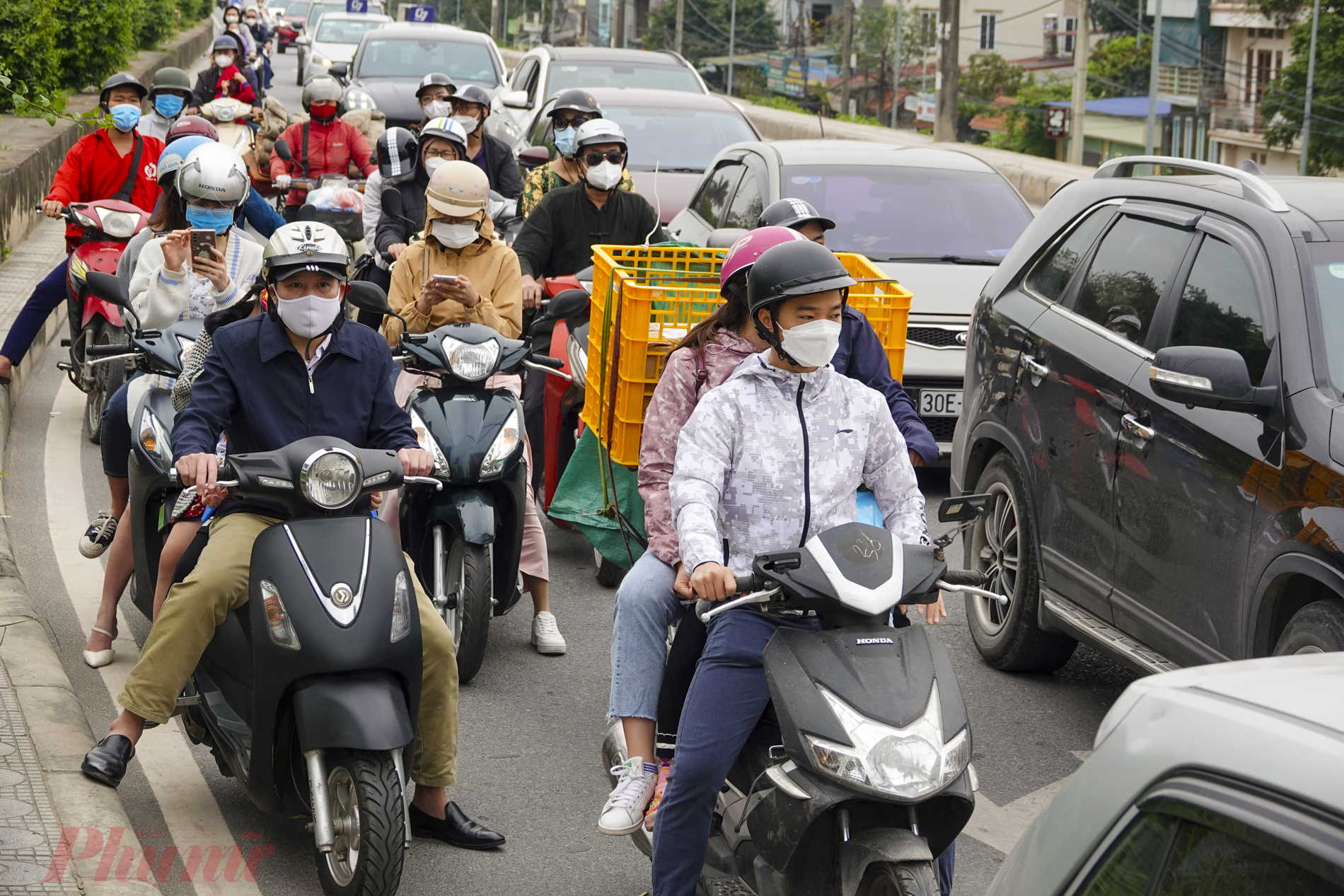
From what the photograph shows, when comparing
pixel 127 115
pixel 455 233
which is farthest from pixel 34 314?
pixel 455 233

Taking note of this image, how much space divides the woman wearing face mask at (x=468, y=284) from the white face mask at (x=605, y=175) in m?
1.67

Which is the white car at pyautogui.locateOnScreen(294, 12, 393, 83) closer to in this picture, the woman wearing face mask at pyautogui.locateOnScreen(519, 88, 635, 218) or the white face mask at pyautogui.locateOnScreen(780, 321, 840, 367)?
the woman wearing face mask at pyautogui.locateOnScreen(519, 88, 635, 218)

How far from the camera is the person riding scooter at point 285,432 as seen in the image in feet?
14.6

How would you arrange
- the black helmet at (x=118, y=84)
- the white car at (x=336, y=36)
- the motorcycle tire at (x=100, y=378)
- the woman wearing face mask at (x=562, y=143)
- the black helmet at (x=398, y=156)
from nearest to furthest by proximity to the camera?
1. the motorcycle tire at (x=100, y=378)
2. the black helmet at (x=398, y=156)
3. the woman wearing face mask at (x=562, y=143)
4. the black helmet at (x=118, y=84)
5. the white car at (x=336, y=36)

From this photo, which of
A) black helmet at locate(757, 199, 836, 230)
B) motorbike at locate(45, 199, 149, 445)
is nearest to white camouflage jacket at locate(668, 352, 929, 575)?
black helmet at locate(757, 199, 836, 230)

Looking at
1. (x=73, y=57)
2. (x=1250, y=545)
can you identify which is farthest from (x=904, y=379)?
(x=73, y=57)

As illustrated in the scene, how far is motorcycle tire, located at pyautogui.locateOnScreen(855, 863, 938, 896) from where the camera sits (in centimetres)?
326

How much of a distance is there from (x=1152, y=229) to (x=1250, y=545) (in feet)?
5.01

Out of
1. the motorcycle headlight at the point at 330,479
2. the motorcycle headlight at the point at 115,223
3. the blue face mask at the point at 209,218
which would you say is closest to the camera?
the motorcycle headlight at the point at 330,479

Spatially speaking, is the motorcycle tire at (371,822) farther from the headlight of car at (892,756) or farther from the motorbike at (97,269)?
the motorbike at (97,269)

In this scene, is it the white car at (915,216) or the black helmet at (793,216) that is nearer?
the black helmet at (793,216)

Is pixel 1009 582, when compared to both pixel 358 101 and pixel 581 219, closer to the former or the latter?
pixel 581 219

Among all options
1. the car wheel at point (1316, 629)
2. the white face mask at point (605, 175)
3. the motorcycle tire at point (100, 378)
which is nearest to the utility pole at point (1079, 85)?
the white face mask at point (605, 175)

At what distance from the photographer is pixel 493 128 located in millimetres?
17141
